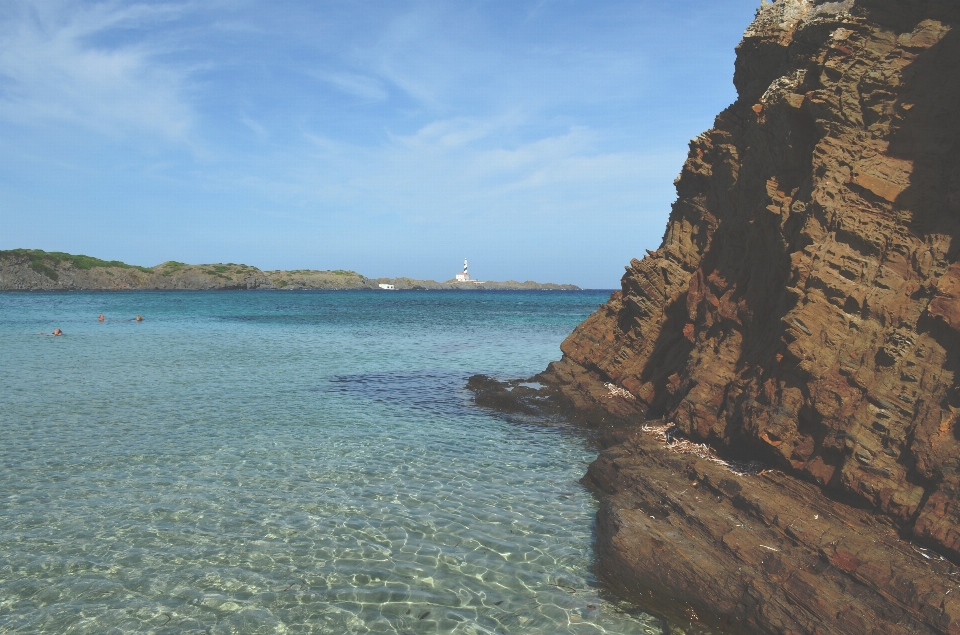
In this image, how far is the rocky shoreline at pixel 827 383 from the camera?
7391 millimetres

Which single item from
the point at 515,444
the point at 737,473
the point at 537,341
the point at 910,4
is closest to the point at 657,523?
the point at 737,473

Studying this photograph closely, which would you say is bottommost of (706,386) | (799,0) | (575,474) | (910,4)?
(575,474)

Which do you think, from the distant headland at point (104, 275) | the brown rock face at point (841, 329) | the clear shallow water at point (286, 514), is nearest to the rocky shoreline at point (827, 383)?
the brown rock face at point (841, 329)

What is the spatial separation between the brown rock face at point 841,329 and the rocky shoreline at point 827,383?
0.03 m

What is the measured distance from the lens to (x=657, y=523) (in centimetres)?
931

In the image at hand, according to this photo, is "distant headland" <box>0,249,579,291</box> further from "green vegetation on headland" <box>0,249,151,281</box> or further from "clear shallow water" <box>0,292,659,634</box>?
"clear shallow water" <box>0,292,659,634</box>

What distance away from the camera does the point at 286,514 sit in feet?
34.7

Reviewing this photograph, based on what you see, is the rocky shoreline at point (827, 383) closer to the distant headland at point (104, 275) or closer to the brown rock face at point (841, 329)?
the brown rock face at point (841, 329)

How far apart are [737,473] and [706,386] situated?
290 centimetres

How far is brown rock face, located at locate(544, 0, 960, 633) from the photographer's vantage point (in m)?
7.49

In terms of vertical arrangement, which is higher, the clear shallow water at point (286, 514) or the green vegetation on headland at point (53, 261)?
the green vegetation on headland at point (53, 261)

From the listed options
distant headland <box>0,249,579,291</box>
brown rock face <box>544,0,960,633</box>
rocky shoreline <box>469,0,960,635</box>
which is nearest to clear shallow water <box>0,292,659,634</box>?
rocky shoreline <box>469,0,960,635</box>

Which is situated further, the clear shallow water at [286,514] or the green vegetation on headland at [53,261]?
the green vegetation on headland at [53,261]

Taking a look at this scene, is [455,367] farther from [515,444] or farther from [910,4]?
[910,4]
